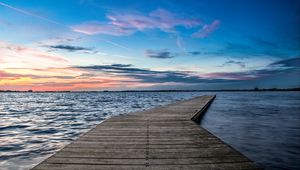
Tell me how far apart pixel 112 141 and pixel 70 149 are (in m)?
1.39

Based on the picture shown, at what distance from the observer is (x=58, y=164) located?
477 centimetres

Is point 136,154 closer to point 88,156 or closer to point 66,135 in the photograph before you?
point 88,156

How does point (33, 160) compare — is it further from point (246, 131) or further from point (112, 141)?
point (246, 131)

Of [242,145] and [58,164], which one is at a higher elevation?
[58,164]

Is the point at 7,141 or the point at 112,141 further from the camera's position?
the point at 7,141

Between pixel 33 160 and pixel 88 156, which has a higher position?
pixel 88 156

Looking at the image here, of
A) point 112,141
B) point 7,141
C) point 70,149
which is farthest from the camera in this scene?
point 7,141

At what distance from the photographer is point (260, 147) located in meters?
10.4

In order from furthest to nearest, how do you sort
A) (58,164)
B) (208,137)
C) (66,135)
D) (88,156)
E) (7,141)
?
(66,135) → (7,141) → (208,137) → (88,156) → (58,164)

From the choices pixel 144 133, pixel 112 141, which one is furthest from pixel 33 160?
pixel 144 133

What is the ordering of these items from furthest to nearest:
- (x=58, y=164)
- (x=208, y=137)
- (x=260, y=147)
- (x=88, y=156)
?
(x=260, y=147), (x=208, y=137), (x=88, y=156), (x=58, y=164)

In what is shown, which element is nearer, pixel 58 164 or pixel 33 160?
pixel 58 164

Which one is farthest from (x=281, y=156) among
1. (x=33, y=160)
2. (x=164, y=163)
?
(x=33, y=160)

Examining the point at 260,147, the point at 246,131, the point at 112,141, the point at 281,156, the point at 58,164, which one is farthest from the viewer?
the point at 246,131
